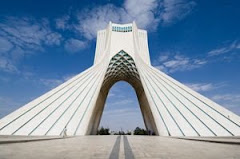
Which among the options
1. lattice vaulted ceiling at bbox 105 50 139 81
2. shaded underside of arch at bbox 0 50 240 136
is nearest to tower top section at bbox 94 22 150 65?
lattice vaulted ceiling at bbox 105 50 139 81

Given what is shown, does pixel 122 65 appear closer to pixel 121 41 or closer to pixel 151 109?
pixel 121 41

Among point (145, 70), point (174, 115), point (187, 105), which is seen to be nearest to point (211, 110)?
point (187, 105)

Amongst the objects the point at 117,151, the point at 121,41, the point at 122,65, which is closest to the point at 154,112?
the point at 117,151

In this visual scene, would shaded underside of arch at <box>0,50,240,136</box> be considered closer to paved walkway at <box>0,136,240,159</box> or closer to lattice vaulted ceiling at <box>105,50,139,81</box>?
paved walkway at <box>0,136,240,159</box>

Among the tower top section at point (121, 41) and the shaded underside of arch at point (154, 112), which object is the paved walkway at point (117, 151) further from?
the tower top section at point (121, 41)

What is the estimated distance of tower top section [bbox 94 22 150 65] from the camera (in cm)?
1862

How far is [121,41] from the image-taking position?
19.7 meters

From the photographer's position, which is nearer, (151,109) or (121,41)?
(151,109)

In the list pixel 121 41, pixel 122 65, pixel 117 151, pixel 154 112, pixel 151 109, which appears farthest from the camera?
pixel 122 65

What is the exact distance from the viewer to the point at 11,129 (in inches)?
324

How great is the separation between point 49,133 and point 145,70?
10.1 m

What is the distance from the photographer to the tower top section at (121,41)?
18625 mm

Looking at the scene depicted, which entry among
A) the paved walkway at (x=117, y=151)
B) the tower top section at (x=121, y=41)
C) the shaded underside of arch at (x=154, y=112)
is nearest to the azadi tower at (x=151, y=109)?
the shaded underside of arch at (x=154, y=112)

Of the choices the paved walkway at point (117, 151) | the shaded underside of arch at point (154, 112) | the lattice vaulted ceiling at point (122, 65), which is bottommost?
the paved walkway at point (117, 151)
